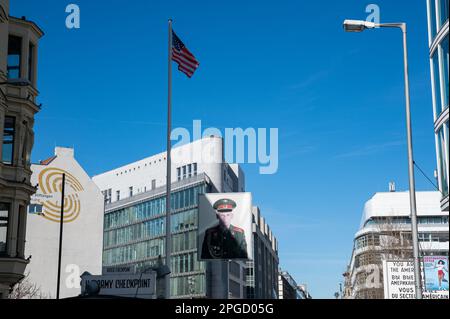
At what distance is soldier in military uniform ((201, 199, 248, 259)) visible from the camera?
3762cm

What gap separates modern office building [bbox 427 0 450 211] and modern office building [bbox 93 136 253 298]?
71218 millimetres

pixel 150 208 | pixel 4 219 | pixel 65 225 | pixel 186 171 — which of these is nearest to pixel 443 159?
pixel 4 219

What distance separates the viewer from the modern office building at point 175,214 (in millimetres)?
105188

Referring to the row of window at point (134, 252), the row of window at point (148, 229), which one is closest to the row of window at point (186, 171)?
the row of window at point (148, 229)

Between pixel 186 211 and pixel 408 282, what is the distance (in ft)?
262

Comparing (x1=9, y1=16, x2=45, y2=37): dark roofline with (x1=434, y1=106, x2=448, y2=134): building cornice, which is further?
(x1=9, y1=16, x2=45, y2=37): dark roofline

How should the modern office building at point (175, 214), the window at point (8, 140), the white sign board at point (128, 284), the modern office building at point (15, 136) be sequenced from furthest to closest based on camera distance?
the modern office building at point (175, 214), the window at point (8, 140), the modern office building at point (15, 136), the white sign board at point (128, 284)

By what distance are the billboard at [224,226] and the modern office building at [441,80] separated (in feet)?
39.5

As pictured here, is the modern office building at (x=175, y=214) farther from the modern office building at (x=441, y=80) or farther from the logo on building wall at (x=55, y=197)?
the modern office building at (x=441, y=80)

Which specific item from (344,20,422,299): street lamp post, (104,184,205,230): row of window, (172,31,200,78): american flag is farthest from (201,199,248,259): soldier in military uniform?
(104,184,205,230): row of window

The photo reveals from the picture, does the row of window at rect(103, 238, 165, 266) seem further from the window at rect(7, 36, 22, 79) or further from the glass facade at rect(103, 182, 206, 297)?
the window at rect(7, 36, 22, 79)

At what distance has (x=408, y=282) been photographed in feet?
94.8
